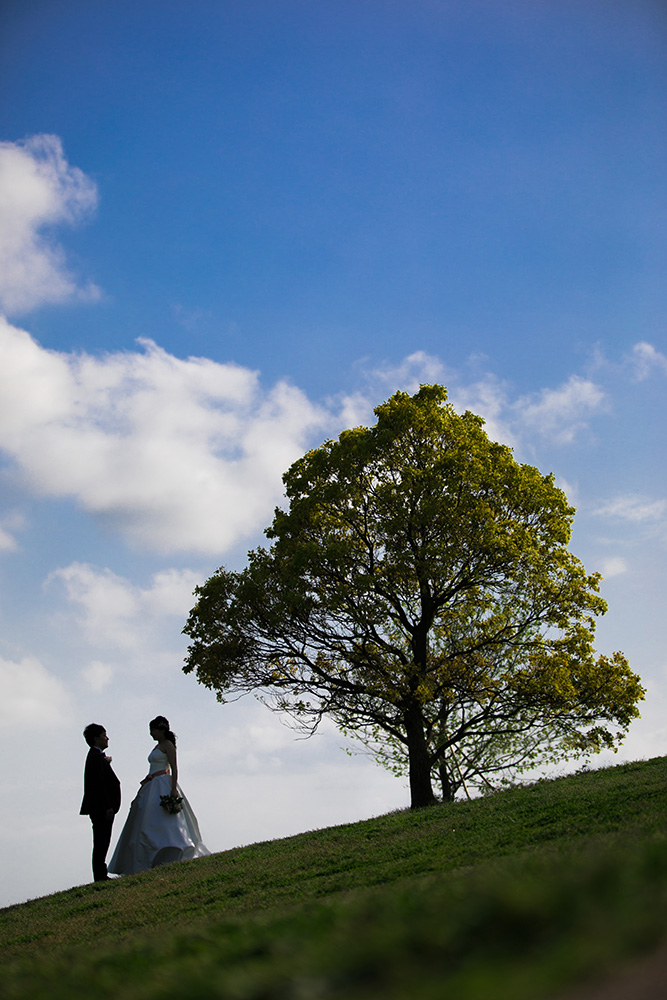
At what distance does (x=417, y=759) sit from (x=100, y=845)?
7.20 m

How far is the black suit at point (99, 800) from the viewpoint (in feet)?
46.2

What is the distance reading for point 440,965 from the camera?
2322 millimetres

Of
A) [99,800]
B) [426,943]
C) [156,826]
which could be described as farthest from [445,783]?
[426,943]

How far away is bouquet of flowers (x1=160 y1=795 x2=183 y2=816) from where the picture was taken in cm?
1416

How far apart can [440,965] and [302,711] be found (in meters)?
16.3

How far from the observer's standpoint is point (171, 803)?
46.6ft

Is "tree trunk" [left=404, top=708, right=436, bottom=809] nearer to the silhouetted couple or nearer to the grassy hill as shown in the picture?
the silhouetted couple

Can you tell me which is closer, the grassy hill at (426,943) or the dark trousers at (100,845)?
the grassy hill at (426,943)

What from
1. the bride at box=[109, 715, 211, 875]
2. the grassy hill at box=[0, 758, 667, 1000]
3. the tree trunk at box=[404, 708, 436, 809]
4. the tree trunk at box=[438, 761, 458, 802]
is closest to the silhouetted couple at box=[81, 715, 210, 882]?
the bride at box=[109, 715, 211, 875]

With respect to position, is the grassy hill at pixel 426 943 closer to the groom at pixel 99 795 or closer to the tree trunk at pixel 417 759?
the groom at pixel 99 795

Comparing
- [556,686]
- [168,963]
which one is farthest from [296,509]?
[168,963]

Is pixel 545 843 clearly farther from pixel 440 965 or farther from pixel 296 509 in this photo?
pixel 296 509

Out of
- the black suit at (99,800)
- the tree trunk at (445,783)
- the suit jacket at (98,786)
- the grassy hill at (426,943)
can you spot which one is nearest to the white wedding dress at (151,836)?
the black suit at (99,800)

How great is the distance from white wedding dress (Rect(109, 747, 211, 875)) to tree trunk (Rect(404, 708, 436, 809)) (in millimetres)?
5241
